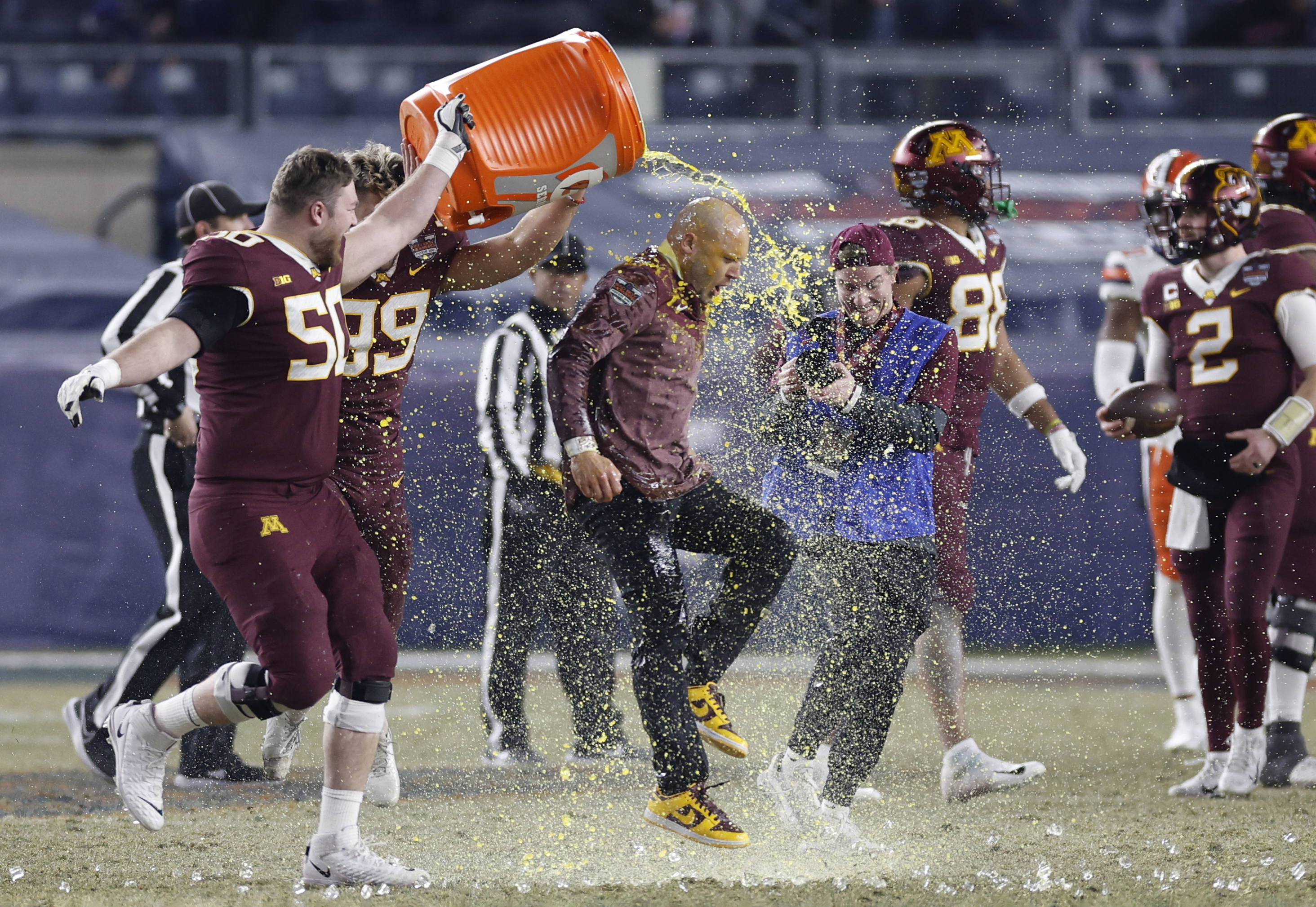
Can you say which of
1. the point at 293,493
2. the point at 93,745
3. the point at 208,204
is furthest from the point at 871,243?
the point at 93,745

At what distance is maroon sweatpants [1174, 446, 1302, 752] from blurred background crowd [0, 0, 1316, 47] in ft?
27.1

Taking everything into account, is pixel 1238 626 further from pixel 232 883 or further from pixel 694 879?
pixel 232 883

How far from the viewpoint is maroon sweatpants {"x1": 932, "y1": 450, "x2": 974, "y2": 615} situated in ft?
18.8

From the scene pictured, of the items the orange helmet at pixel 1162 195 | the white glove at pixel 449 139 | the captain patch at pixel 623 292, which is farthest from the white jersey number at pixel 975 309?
the white glove at pixel 449 139

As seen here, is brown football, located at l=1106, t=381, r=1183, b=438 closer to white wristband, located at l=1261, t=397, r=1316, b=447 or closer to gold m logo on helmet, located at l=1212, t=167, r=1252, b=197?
white wristband, located at l=1261, t=397, r=1316, b=447

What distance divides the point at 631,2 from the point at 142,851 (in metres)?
10.8

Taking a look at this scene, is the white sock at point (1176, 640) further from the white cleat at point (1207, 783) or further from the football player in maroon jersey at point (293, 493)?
the football player in maroon jersey at point (293, 493)

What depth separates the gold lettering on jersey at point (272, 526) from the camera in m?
4.22

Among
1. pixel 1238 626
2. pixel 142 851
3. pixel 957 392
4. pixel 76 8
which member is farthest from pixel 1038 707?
pixel 76 8

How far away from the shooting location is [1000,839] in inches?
198

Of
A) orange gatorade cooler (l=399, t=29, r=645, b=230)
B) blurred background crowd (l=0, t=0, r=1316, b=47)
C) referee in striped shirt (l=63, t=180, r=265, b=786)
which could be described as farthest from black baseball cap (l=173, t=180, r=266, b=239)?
blurred background crowd (l=0, t=0, r=1316, b=47)

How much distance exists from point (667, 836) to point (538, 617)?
1786 mm

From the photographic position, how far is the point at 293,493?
4.34 m

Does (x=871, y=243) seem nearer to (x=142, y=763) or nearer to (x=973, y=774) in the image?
(x=973, y=774)
